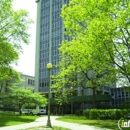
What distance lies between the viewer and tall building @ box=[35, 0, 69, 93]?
72875mm

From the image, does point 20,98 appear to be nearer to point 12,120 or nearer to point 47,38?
point 12,120

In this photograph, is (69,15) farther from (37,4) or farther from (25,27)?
(37,4)

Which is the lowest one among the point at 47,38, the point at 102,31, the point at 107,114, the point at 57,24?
the point at 107,114

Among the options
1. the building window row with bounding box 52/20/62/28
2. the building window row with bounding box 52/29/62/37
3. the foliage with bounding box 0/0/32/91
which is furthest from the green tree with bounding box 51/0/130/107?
the building window row with bounding box 52/20/62/28

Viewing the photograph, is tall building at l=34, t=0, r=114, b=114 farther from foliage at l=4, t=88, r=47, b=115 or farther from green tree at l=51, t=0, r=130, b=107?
green tree at l=51, t=0, r=130, b=107

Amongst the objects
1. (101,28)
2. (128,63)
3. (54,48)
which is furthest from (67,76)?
(54,48)

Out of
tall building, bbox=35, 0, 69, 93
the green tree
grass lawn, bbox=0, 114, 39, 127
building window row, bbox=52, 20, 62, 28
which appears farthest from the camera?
building window row, bbox=52, 20, 62, 28

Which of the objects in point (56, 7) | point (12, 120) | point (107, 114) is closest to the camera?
point (12, 120)

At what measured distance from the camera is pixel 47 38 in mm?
76188

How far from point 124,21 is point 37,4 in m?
70.6

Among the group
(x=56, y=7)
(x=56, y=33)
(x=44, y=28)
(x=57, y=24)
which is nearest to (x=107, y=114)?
(x=56, y=33)

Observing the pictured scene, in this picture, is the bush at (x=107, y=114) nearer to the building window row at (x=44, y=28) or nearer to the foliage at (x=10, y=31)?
the foliage at (x=10, y=31)

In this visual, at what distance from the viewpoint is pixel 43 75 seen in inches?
2904

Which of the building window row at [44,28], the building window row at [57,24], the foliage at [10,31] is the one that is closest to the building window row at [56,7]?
the building window row at [57,24]
